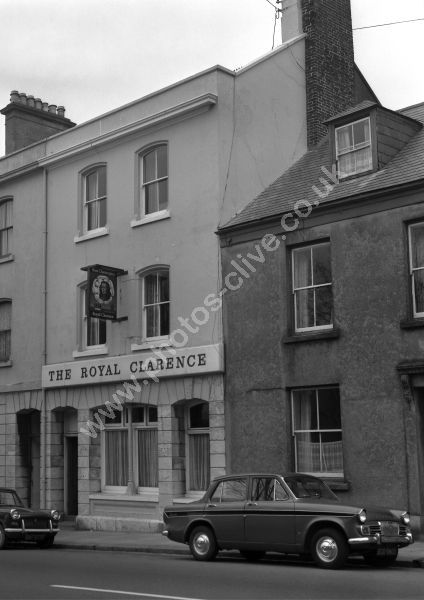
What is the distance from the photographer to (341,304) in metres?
18.8

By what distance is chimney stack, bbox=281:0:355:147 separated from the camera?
23.6 meters

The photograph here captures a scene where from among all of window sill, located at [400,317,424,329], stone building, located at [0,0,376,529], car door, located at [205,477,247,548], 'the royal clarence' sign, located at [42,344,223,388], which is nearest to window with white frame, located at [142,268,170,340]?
stone building, located at [0,0,376,529]

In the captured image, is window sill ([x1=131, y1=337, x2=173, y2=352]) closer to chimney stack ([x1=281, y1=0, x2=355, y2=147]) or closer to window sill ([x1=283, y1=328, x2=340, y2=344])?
window sill ([x1=283, y1=328, x2=340, y2=344])

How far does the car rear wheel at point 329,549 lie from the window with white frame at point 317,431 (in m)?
4.74

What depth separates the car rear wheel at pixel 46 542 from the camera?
19219 millimetres

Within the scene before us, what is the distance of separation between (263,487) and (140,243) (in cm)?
971

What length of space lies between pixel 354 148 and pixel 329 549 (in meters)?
10.1

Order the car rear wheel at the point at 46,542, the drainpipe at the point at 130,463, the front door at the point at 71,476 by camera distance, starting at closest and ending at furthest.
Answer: the car rear wheel at the point at 46,542 → the drainpipe at the point at 130,463 → the front door at the point at 71,476

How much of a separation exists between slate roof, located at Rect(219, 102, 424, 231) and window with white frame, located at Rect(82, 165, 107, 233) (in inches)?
192

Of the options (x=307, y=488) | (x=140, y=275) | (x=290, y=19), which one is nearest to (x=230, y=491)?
(x=307, y=488)

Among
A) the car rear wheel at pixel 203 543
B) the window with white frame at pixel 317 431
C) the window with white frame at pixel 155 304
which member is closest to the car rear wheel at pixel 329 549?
the car rear wheel at pixel 203 543

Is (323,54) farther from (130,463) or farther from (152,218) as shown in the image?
(130,463)

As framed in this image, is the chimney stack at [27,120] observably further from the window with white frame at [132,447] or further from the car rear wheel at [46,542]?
the car rear wheel at [46,542]

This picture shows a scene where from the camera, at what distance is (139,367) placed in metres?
22.2
